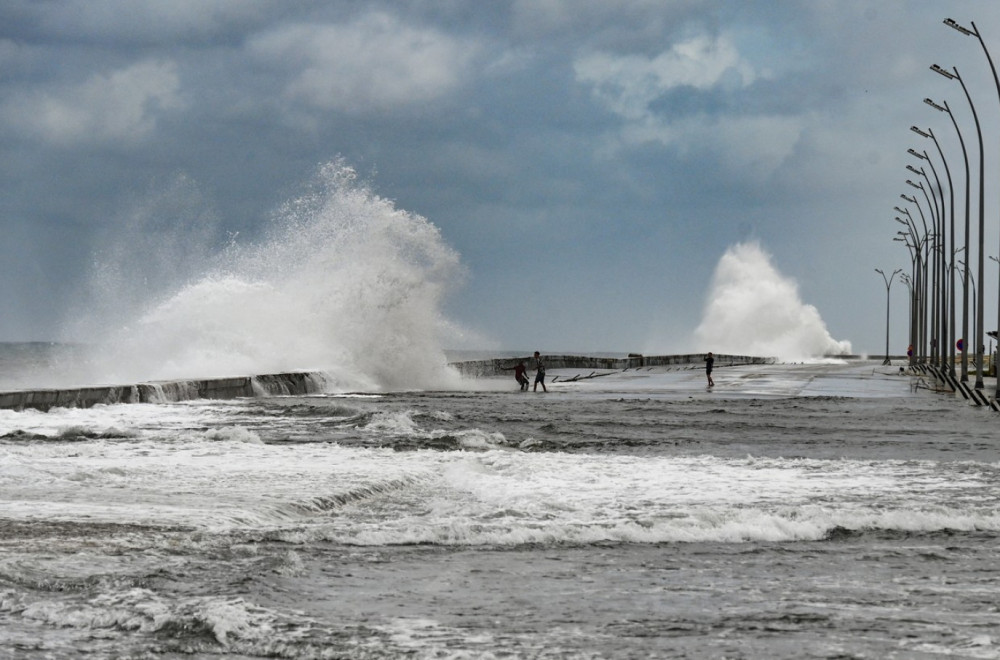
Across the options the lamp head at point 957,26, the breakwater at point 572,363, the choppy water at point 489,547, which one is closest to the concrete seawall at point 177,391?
the breakwater at point 572,363

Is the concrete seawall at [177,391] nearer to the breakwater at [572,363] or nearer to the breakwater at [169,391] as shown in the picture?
the breakwater at [169,391]

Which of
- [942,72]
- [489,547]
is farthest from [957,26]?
[489,547]

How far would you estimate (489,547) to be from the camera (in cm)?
850

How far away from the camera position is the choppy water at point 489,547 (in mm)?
5832

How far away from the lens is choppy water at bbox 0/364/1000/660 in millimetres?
5832

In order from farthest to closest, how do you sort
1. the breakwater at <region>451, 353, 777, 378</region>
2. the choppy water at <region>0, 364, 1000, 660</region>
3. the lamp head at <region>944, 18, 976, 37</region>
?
the breakwater at <region>451, 353, 777, 378</region> < the lamp head at <region>944, 18, 976, 37</region> < the choppy water at <region>0, 364, 1000, 660</region>

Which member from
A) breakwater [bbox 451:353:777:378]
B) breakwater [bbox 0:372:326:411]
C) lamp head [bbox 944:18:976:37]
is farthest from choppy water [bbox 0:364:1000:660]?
breakwater [bbox 451:353:777:378]

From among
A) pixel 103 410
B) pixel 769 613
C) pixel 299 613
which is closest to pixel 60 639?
pixel 299 613

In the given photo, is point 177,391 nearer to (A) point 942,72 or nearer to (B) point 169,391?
(B) point 169,391

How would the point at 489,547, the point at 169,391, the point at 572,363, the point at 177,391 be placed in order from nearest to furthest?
1. the point at 489,547
2. the point at 169,391
3. the point at 177,391
4. the point at 572,363

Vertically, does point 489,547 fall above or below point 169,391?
below

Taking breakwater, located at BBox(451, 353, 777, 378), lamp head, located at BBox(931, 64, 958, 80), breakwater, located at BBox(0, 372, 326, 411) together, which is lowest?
breakwater, located at BBox(0, 372, 326, 411)

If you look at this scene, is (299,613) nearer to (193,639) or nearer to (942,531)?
(193,639)

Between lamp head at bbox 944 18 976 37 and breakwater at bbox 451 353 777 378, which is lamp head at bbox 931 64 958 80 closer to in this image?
lamp head at bbox 944 18 976 37
